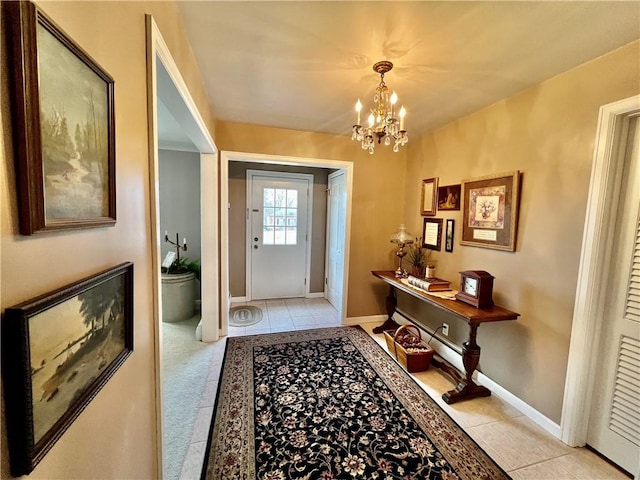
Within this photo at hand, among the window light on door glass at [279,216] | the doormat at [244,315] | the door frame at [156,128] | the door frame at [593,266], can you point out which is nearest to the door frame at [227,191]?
the doormat at [244,315]

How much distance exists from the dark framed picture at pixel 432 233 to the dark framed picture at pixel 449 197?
17 cm

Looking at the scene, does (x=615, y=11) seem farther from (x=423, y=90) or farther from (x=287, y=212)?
(x=287, y=212)

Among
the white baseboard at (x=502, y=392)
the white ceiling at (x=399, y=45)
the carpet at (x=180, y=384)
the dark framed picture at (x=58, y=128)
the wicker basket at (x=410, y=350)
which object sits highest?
the white ceiling at (x=399, y=45)

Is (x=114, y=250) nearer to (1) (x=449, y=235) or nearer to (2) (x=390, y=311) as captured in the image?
(1) (x=449, y=235)

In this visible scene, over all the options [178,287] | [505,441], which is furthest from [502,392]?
[178,287]

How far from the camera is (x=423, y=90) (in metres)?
2.02

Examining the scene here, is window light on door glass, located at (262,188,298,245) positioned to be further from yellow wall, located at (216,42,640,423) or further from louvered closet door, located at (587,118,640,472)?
louvered closet door, located at (587,118,640,472)

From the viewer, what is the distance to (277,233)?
13.9 ft

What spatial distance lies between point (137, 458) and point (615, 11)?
2.77 m

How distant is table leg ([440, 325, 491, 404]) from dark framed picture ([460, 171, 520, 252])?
75cm

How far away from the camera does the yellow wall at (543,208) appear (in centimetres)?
160

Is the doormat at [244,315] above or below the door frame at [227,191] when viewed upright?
below

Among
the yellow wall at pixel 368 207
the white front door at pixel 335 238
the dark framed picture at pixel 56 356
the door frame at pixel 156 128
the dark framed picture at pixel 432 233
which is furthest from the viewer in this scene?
the white front door at pixel 335 238

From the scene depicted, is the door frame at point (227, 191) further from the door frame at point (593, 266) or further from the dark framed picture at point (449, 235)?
the door frame at point (593, 266)
